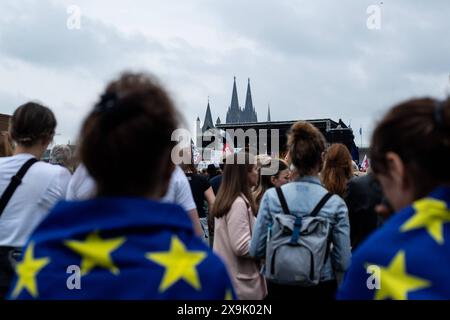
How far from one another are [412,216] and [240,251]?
2589mm

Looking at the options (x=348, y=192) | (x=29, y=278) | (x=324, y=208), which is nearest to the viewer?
(x=29, y=278)

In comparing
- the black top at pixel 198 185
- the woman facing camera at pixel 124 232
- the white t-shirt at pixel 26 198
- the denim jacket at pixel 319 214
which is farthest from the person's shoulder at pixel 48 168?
the black top at pixel 198 185

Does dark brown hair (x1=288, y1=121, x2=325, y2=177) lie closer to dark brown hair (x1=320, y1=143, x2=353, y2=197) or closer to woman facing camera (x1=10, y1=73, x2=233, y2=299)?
dark brown hair (x1=320, y1=143, x2=353, y2=197)

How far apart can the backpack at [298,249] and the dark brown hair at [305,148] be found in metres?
0.31

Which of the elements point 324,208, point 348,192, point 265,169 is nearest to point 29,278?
point 324,208

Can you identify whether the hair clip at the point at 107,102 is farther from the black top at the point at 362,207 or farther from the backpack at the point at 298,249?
the black top at the point at 362,207

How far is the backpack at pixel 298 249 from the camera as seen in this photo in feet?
10.9

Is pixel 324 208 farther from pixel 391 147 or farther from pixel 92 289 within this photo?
pixel 92 289

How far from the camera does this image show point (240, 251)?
13.2 feet

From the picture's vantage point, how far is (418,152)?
Answer: 1.56 meters

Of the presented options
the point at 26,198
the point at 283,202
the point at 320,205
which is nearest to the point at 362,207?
the point at 320,205

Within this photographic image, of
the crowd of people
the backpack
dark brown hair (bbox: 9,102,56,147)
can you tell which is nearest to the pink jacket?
the backpack
